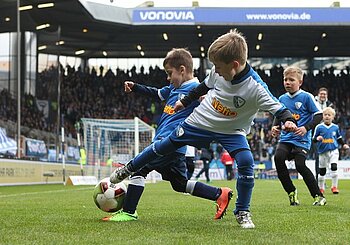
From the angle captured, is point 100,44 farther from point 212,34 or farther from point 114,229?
point 114,229

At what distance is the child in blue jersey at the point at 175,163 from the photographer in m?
6.08

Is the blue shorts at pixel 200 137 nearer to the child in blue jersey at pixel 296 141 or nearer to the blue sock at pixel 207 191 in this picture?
the blue sock at pixel 207 191

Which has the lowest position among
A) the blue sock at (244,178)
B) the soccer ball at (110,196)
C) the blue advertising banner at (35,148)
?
the blue advertising banner at (35,148)

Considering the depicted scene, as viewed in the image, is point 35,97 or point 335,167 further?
point 35,97

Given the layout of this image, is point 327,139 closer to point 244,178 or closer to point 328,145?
point 328,145

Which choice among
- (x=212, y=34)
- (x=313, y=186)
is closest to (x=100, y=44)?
(x=212, y=34)

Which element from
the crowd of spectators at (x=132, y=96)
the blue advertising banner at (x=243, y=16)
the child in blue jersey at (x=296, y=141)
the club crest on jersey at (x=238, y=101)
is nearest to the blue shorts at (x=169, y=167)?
the club crest on jersey at (x=238, y=101)

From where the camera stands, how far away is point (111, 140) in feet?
81.7

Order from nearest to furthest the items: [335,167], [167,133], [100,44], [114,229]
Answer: [114,229] < [167,133] < [335,167] < [100,44]

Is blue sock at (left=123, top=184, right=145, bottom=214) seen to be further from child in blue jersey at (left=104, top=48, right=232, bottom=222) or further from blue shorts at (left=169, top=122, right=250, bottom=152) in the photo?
blue shorts at (left=169, top=122, right=250, bottom=152)

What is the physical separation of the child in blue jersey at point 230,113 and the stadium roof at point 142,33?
2250cm

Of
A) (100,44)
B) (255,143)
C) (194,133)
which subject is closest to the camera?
(194,133)

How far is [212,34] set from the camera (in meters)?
41.1

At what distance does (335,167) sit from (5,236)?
32.2ft
